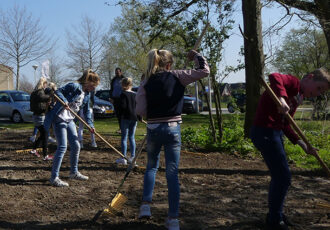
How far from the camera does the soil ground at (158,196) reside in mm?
3736

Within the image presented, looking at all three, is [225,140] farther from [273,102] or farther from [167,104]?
[167,104]

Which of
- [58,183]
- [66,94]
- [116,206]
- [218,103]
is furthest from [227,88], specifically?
[116,206]

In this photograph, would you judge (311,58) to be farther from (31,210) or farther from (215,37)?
(31,210)

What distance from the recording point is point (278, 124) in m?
3.33

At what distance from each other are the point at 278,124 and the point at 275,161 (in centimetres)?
35

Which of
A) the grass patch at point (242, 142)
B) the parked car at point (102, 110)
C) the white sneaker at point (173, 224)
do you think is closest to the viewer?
the white sneaker at point (173, 224)

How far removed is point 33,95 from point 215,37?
418 cm

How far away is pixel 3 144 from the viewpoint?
30.2 ft

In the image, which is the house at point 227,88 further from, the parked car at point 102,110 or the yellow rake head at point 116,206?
the parked car at point 102,110

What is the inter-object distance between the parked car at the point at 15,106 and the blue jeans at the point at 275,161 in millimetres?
13828

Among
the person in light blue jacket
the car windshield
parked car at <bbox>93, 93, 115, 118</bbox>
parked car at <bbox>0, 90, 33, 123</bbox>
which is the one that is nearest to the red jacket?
the person in light blue jacket

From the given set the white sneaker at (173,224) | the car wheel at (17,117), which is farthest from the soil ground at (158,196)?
the car wheel at (17,117)

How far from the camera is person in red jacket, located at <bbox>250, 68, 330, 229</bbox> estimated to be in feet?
10.7

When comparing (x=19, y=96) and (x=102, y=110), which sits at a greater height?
(x=19, y=96)
